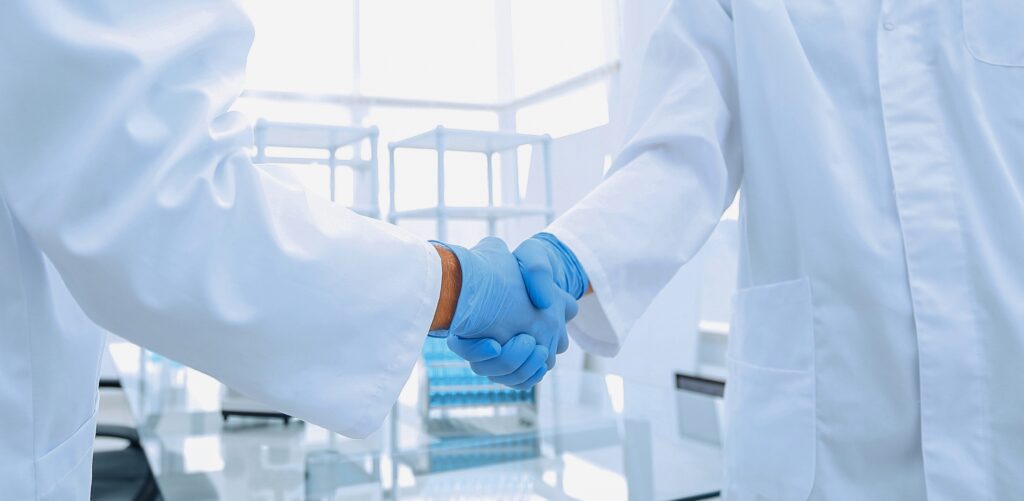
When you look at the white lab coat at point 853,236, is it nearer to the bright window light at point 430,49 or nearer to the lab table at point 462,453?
the lab table at point 462,453

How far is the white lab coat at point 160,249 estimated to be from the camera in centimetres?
47

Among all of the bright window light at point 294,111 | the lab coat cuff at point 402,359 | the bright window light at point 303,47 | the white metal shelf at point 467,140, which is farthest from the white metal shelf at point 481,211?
the bright window light at point 303,47

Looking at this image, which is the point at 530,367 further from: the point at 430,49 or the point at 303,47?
the point at 430,49

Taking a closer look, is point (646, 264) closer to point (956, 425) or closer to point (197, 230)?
point (956, 425)

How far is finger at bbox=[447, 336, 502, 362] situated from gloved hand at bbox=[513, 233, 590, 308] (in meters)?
0.07

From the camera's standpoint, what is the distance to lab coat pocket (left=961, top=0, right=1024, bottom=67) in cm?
77

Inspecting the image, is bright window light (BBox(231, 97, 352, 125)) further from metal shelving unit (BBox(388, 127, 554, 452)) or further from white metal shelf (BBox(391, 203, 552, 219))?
metal shelving unit (BBox(388, 127, 554, 452))

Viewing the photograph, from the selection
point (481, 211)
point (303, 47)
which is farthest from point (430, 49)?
point (481, 211)

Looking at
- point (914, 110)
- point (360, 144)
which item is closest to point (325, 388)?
point (914, 110)

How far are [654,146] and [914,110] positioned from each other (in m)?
0.29

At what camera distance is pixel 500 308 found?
75 cm

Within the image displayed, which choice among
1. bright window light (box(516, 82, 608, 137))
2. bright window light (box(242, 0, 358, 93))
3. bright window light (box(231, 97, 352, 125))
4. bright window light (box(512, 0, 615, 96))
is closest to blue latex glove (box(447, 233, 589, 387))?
bright window light (box(516, 82, 608, 137))

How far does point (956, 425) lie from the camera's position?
2.40 ft

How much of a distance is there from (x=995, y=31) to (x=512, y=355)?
0.61 m
